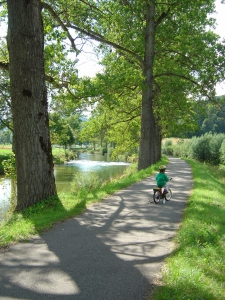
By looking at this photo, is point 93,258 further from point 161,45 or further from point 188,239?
point 161,45

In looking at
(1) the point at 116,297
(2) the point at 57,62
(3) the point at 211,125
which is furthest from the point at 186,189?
(3) the point at 211,125

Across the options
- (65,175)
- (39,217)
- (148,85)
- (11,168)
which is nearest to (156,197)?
(39,217)

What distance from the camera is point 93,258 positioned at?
4855 millimetres

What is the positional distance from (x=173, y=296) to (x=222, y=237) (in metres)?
2.81

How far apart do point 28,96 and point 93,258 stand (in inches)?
188

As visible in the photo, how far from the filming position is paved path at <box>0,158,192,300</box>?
150 inches

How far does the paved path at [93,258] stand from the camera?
380cm

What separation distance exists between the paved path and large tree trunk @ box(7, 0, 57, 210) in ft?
5.76

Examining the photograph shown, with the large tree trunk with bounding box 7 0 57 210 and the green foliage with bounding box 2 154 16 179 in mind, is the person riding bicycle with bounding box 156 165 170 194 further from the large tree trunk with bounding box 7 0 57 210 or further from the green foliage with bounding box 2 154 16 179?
the green foliage with bounding box 2 154 16 179

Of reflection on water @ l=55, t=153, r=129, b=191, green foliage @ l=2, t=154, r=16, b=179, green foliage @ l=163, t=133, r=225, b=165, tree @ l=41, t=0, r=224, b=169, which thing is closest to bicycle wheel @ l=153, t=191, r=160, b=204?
green foliage @ l=2, t=154, r=16, b=179

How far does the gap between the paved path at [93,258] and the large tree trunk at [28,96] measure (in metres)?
1.75

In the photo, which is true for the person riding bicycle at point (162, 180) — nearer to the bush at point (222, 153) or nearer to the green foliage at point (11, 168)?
the green foliage at point (11, 168)

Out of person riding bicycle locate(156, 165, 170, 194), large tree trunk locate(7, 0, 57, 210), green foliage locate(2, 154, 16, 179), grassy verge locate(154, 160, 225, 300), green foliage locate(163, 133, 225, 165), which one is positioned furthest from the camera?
green foliage locate(163, 133, 225, 165)

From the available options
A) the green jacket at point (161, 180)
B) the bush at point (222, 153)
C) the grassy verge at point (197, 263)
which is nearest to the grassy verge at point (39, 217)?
the green jacket at point (161, 180)
